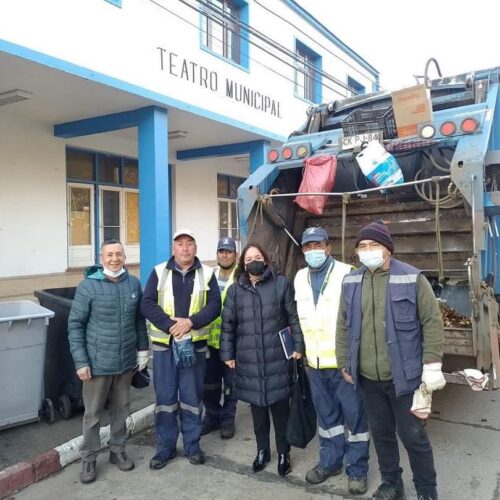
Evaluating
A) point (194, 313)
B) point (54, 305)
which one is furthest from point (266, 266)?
point (54, 305)

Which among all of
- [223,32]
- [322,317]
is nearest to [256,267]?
[322,317]

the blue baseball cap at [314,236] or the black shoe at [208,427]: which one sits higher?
the blue baseball cap at [314,236]

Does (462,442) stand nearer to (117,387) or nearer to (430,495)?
(430,495)

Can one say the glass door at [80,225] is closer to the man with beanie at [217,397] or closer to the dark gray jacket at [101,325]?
the man with beanie at [217,397]

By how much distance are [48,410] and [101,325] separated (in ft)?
4.07

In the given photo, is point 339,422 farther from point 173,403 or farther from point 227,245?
point 227,245

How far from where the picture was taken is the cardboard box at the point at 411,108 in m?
3.90

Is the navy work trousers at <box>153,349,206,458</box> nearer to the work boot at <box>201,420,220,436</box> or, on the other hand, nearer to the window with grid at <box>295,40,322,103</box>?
the work boot at <box>201,420,220,436</box>

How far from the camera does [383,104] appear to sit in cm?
524

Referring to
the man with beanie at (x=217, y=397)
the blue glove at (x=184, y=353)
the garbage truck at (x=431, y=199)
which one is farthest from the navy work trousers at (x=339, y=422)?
the man with beanie at (x=217, y=397)

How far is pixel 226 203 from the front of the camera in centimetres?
1495

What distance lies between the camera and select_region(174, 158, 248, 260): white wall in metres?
12.8

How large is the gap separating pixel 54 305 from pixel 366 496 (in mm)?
2783

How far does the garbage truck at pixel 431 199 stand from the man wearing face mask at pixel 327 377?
0.72 meters
